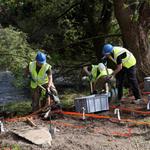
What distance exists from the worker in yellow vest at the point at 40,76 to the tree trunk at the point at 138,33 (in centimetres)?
321

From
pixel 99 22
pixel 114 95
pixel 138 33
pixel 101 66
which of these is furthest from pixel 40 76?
pixel 99 22

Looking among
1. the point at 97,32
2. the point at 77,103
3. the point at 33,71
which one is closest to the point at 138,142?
the point at 77,103

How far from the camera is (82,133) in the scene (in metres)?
4.03

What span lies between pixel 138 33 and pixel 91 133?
175 inches

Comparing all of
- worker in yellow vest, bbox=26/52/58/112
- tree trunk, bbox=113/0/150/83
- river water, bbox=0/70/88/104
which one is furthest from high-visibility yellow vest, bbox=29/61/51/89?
river water, bbox=0/70/88/104

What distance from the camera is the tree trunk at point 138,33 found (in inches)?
283

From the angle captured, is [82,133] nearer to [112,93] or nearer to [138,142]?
[138,142]

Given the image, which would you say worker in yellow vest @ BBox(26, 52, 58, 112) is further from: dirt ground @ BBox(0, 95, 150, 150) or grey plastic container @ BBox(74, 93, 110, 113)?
grey plastic container @ BBox(74, 93, 110, 113)

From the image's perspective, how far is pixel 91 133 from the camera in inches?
159

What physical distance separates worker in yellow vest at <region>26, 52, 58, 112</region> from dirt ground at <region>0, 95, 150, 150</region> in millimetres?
664

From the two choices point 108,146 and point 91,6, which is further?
point 91,6

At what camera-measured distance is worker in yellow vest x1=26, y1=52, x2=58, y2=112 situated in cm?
559

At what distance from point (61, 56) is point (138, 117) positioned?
5997 mm

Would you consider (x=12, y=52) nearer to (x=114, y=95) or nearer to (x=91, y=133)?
(x=114, y=95)
